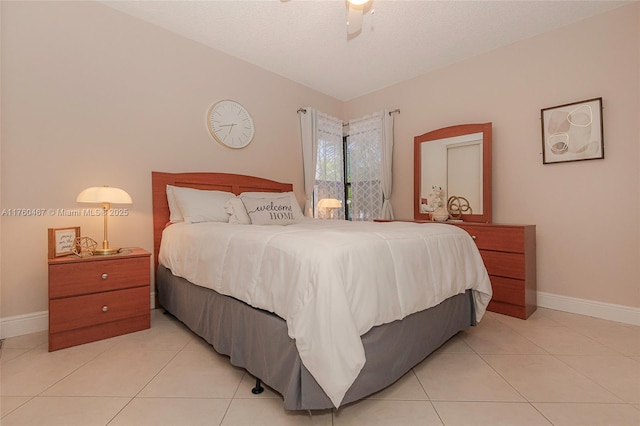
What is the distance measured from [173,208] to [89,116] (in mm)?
952

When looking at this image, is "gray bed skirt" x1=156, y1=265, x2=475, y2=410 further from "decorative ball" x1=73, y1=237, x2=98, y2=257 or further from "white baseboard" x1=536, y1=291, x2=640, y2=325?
"white baseboard" x1=536, y1=291, x2=640, y2=325

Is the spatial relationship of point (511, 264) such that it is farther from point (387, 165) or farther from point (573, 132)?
point (387, 165)

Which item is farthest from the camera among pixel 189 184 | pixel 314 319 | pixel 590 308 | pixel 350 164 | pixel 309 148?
pixel 350 164

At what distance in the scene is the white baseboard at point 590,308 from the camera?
7.74 ft

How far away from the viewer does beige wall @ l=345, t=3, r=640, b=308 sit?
2.38 metres

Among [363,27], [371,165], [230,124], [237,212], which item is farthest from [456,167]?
[230,124]

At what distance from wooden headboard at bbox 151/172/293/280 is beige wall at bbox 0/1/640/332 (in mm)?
80

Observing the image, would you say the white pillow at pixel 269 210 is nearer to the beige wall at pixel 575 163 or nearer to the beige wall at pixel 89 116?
the beige wall at pixel 89 116

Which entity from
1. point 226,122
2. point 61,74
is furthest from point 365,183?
point 61,74

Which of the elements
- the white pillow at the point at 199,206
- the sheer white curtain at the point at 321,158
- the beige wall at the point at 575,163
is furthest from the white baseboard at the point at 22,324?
the beige wall at the point at 575,163

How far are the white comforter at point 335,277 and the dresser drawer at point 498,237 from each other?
2.53ft

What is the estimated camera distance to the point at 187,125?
2910 mm

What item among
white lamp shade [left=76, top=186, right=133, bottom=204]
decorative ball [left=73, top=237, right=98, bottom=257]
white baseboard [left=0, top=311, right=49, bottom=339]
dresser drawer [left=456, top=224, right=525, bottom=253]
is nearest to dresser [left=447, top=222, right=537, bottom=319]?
dresser drawer [left=456, top=224, right=525, bottom=253]

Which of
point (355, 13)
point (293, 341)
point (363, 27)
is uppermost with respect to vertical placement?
point (363, 27)
